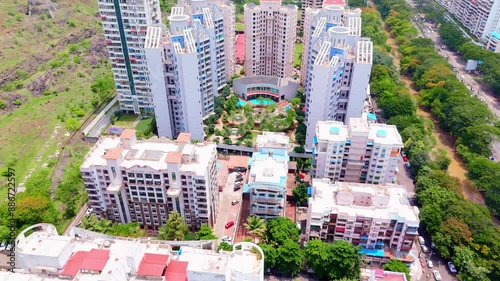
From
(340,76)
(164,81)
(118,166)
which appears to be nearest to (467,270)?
(340,76)

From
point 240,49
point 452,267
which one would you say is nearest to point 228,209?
Result: point 452,267

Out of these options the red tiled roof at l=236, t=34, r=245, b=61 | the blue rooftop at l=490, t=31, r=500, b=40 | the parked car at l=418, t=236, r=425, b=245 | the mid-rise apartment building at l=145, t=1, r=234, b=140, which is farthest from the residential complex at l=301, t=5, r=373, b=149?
the blue rooftop at l=490, t=31, r=500, b=40

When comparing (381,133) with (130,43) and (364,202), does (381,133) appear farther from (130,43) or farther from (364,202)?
(130,43)

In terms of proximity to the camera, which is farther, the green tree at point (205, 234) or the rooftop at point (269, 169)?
the rooftop at point (269, 169)

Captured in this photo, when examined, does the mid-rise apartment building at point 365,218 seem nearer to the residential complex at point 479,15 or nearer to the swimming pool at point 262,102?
the swimming pool at point 262,102

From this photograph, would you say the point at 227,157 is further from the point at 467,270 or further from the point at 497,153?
the point at 497,153

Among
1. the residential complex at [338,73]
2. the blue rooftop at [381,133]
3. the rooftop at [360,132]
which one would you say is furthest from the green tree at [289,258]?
the residential complex at [338,73]
